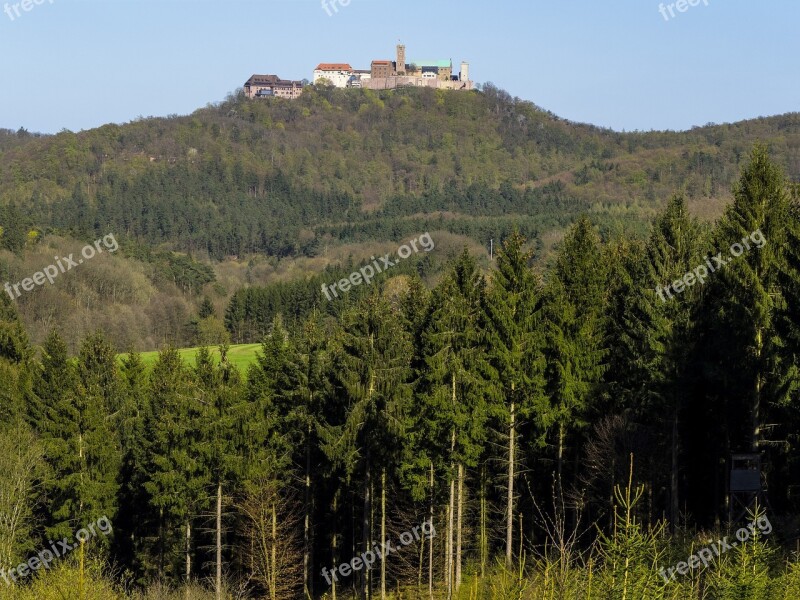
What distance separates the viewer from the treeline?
27.8 m

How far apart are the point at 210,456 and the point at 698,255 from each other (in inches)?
666

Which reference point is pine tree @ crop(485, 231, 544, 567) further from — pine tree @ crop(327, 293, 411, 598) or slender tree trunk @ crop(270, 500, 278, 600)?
slender tree trunk @ crop(270, 500, 278, 600)

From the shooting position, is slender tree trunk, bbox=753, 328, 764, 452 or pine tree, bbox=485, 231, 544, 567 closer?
slender tree trunk, bbox=753, 328, 764, 452

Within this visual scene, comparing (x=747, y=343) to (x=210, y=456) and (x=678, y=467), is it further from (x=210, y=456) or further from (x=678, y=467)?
(x=210, y=456)

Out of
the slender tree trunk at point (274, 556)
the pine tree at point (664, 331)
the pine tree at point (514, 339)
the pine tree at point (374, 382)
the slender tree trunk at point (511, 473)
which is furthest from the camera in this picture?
the pine tree at point (514, 339)

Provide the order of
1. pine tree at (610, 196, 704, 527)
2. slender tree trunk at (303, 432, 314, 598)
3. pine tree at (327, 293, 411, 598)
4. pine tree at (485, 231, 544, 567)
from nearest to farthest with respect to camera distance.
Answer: pine tree at (327, 293, 411, 598)
pine tree at (610, 196, 704, 527)
pine tree at (485, 231, 544, 567)
slender tree trunk at (303, 432, 314, 598)

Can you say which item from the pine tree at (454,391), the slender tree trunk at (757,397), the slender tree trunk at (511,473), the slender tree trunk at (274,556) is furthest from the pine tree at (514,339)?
the slender tree trunk at (274,556)

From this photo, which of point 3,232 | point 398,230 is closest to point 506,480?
point 3,232

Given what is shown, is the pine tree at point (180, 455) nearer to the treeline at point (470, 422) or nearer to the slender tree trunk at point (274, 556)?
the treeline at point (470, 422)

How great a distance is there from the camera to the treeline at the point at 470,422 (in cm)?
2783

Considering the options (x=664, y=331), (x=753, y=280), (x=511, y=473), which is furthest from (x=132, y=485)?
(x=753, y=280)

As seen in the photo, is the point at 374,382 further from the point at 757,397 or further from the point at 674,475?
the point at 757,397

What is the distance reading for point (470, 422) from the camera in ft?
95.6

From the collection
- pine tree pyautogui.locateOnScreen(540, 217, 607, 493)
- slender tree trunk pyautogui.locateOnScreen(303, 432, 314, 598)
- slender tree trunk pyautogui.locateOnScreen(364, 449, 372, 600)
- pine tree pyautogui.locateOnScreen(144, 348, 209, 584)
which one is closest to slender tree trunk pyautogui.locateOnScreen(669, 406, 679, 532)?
pine tree pyautogui.locateOnScreen(540, 217, 607, 493)
